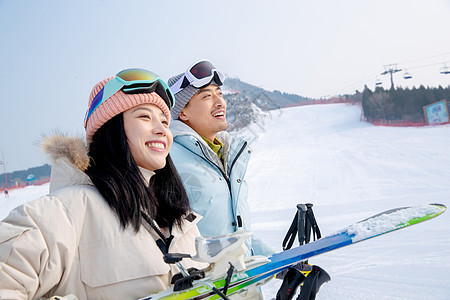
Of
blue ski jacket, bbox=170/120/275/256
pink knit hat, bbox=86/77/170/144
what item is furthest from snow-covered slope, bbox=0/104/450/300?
pink knit hat, bbox=86/77/170/144

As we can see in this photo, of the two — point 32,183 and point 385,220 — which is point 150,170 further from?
point 32,183

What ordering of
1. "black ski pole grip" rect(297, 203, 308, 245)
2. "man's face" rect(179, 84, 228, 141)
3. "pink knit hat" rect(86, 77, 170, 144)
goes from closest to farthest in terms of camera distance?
"pink knit hat" rect(86, 77, 170, 144)
"black ski pole grip" rect(297, 203, 308, 245)
"man's face" rect(179, 84, 228, 141)

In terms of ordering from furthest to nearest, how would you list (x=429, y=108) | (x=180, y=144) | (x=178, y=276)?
1. (x=429, y=108)
2. (x=180, y=144)
3. (x=178, y=276)

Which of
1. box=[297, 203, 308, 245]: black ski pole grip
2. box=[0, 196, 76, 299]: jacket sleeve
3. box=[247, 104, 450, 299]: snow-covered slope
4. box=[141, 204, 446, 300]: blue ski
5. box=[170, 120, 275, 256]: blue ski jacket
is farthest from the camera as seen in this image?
box=[247, 104, 450, 299]: snow-covered slope

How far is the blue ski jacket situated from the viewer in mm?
2117

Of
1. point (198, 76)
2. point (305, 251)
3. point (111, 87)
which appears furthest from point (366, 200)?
point (111, 87)

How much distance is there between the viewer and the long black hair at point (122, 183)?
4.21 ft

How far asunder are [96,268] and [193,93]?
172 centimetres

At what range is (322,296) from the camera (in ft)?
10.2

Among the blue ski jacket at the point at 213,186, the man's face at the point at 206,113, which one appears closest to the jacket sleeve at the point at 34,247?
the blue ski jacket at the point at 213,186

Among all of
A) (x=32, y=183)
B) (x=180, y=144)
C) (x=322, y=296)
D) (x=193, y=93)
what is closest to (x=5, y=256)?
(x=180, y=144)

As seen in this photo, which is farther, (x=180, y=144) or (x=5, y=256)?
(x=180, y=144)

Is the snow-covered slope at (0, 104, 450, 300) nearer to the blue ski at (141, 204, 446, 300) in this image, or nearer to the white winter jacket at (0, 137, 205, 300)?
the blue ski at (141, 204, 446, 300)

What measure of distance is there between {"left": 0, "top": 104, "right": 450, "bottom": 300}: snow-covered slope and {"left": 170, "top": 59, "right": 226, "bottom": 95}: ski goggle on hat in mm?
2288
